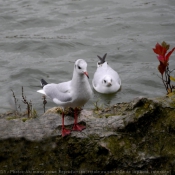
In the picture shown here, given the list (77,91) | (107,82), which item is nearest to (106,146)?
(77,91)

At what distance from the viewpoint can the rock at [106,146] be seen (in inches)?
167

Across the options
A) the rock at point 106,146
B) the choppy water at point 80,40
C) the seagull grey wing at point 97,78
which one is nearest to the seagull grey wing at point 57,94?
the rock at point 106,146

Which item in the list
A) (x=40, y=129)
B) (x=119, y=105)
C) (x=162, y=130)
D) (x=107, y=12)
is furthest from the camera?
(x=107, y=12)

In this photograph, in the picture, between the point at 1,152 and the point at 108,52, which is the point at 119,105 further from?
the point at 108,52

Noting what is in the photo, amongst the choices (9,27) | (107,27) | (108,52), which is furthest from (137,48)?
(9,27)

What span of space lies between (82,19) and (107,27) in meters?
1.03

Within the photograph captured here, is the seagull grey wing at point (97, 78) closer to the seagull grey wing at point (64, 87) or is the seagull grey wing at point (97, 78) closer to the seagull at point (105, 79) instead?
the seagull at point (105, 79)

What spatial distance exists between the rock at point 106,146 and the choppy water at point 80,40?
3.91 m

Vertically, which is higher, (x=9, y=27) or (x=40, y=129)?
(x=9, y=27)

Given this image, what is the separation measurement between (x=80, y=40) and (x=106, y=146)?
26.3 ft

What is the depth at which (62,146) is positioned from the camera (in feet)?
14.8

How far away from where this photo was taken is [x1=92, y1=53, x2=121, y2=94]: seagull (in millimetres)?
10016

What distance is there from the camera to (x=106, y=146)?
170 inches

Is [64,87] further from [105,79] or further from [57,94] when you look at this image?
[105,79]
